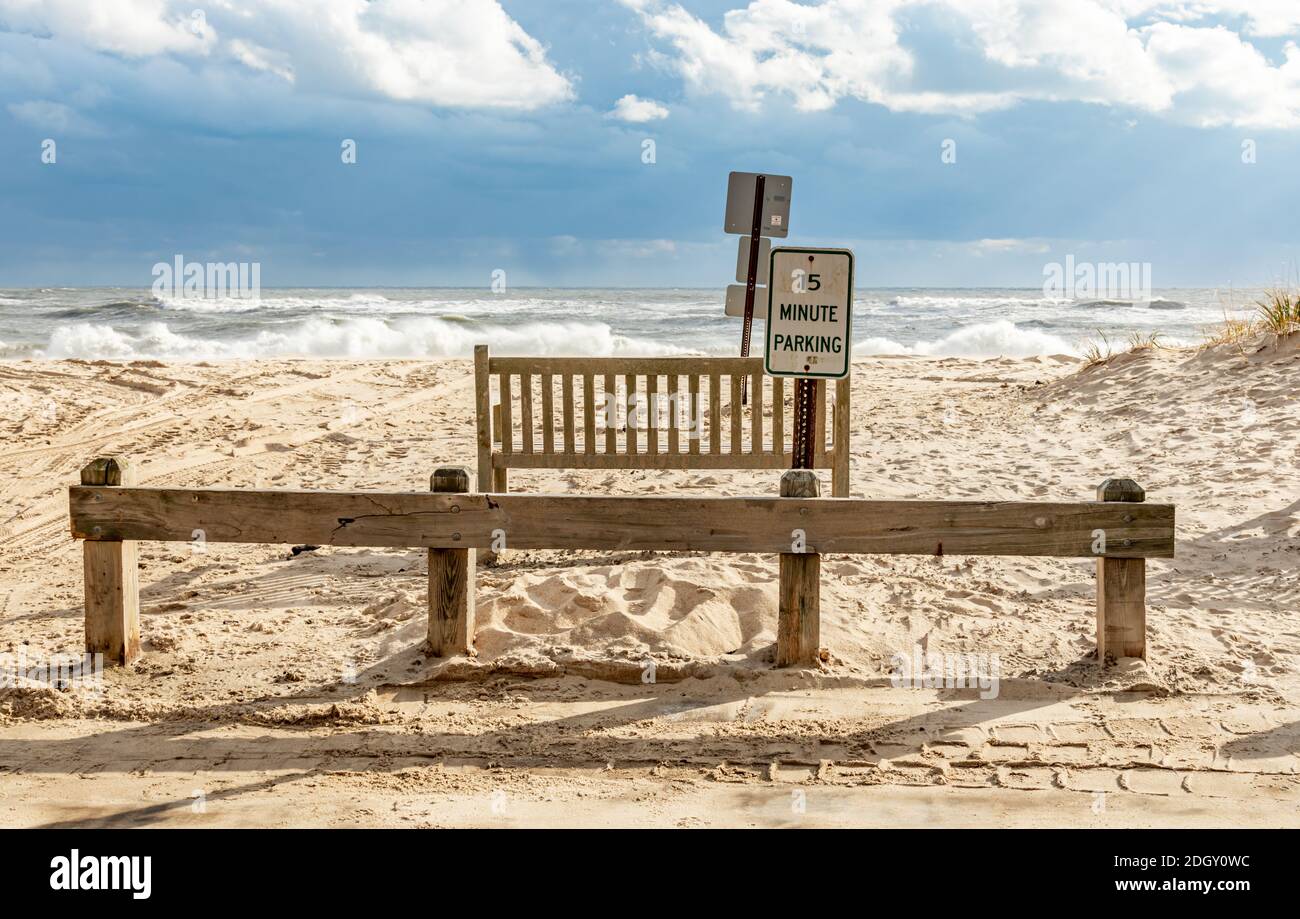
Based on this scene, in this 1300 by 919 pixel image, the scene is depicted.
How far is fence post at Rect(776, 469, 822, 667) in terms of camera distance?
15.0ft

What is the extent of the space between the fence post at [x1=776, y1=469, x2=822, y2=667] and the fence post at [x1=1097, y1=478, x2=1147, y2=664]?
1275mm

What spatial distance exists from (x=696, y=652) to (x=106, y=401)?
10391mm

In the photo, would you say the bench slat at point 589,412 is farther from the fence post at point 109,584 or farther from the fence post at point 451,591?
the fence post at point 109,584

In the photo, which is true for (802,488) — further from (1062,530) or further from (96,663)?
(96,663)

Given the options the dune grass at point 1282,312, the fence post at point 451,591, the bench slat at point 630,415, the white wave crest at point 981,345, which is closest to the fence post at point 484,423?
the bench slat at point 630,415

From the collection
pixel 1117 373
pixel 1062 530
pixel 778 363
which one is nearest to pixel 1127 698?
pixel 1062 530

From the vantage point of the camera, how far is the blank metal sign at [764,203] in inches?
361

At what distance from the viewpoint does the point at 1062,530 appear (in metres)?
4.52

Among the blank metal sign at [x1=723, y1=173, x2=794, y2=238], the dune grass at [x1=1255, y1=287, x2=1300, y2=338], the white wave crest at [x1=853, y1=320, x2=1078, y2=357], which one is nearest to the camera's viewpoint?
the blank metal sign at [x1=723, y1=173, x2=794, y2=238]

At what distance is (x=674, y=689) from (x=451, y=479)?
1.38 metres

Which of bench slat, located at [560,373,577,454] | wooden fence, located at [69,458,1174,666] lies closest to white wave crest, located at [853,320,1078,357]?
bench slat, located at [560,373,577,454]

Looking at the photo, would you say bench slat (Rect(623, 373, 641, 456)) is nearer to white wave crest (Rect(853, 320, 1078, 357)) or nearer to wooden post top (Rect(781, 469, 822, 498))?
wooden post top (Rect(781, 469, 822, 498))

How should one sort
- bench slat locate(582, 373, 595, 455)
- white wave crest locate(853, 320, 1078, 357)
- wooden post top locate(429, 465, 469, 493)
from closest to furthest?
wooden post top locate(429, 465, 469, 493)
bench slat locate(582, 373, 595, 455)
white wave crest locate(853, 320, 1078, 357)

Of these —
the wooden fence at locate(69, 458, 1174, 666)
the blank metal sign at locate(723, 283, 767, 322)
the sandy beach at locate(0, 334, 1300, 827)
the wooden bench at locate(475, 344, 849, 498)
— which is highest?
the blank metal sign at locate(723, 283, 767, 322)
